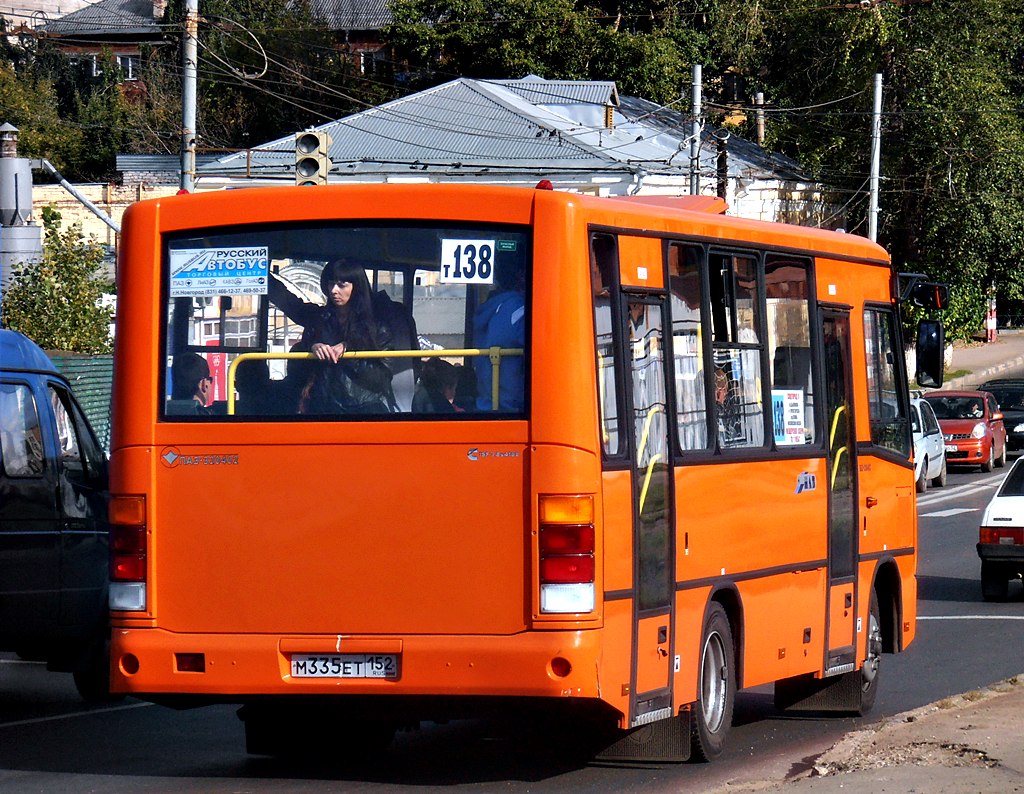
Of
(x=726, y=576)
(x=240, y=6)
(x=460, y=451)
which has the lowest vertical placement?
(x=726, y=576)

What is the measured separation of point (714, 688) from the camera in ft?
29.9

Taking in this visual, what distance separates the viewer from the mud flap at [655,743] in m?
8.78

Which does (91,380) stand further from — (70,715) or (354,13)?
(354,13)

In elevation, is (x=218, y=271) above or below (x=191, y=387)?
above

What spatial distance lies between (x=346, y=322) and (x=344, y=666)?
59.5 inches

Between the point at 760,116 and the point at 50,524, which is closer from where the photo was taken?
the point at 50,524

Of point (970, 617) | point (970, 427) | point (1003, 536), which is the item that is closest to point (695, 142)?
point (970, 427)

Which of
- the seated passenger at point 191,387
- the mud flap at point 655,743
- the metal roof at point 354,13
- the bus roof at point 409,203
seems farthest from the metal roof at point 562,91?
the seated passenger at point 191,387

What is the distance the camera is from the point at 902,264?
60.8m

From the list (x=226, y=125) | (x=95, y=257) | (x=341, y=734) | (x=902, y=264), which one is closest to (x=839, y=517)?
(x=341, y=734)

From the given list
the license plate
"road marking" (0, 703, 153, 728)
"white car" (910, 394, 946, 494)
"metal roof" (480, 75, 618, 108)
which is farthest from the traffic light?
"metal roof" (480, 75, 618, 108)

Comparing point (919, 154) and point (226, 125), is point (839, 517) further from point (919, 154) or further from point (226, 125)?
point (226, 125)

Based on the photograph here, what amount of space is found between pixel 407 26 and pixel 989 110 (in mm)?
20740

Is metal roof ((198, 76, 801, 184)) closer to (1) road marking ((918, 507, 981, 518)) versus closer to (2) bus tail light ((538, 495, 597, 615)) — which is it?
(1) road marking ((918, 507, 981, 518))
